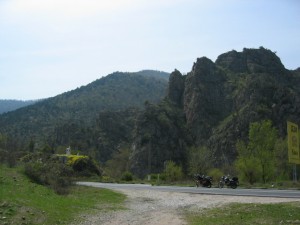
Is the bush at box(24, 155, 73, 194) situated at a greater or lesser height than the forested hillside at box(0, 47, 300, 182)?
lesser

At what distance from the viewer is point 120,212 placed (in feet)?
69.9

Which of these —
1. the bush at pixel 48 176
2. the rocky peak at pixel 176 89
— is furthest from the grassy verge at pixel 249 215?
the rocky peak at pixel 176 89

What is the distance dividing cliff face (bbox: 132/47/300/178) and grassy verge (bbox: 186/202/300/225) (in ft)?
320

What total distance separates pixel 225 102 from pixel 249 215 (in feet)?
447

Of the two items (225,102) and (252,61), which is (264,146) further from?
(252,61)

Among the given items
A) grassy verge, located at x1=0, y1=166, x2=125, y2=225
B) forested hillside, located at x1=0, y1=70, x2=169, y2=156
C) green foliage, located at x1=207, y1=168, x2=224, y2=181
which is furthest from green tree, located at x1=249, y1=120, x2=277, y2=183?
forested hillside, located at x1=0, y1=70, x2=169, y2=156

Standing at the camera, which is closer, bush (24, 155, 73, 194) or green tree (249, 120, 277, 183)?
bush (24, 155, 73, 194)

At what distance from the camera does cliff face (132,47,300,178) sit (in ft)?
399

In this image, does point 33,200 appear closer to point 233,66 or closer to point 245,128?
point 245,128

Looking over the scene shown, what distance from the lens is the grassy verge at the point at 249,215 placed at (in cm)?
1653

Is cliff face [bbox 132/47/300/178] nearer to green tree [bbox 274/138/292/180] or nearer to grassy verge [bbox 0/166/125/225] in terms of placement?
green tree [bbox 274/138/292/180]

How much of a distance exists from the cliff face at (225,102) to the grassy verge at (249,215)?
97537 millimetres

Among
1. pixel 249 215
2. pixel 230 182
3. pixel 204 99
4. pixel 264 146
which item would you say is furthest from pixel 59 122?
pixel 249 215

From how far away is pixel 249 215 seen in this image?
18328 mm
